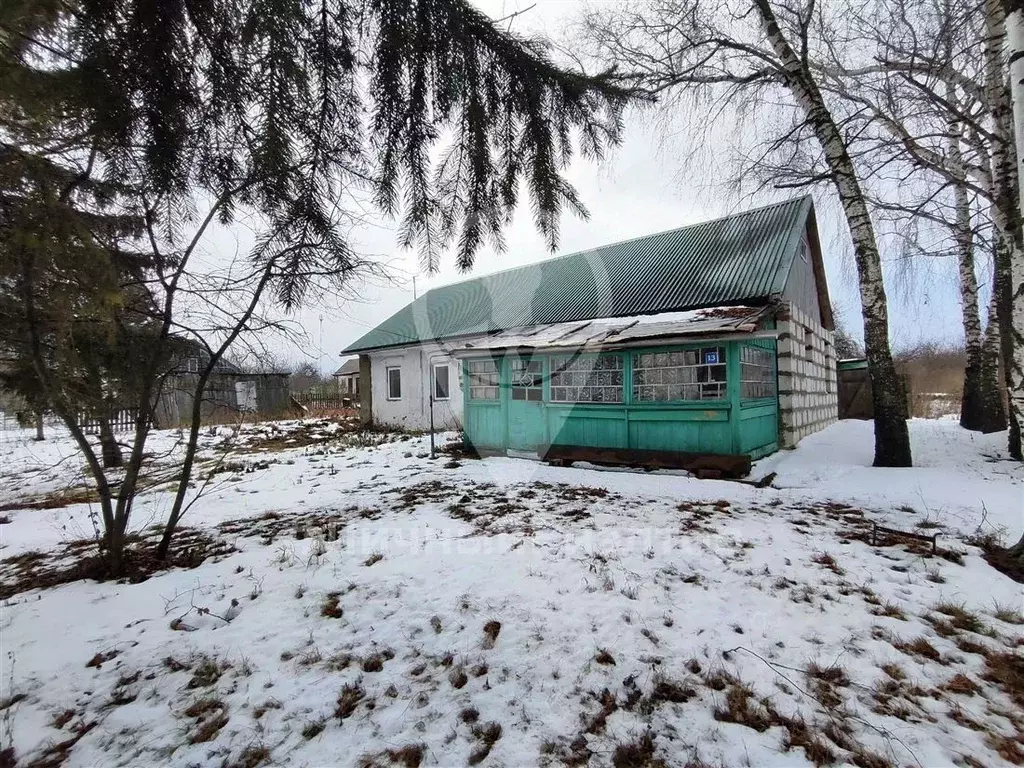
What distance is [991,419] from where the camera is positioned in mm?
8969

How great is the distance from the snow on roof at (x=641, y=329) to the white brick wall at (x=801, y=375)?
208 centimetres

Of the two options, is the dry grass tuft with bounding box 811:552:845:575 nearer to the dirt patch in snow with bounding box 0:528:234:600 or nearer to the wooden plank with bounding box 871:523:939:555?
the wooden plank with bounding box 871:523:939:555

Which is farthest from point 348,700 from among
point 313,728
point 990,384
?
point 990,384

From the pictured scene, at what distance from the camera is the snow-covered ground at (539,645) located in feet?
5.95

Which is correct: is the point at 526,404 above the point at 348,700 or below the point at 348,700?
above

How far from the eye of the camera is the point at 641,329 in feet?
24.3

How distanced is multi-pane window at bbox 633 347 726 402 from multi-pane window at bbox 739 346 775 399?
0.37 m

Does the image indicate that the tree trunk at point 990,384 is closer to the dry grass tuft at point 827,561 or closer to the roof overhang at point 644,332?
the roof overhang at point 644,332

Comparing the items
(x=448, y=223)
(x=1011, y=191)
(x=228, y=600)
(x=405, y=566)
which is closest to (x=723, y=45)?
(x=1011, y=191)

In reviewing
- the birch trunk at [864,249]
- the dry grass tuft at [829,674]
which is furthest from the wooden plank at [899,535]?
the birch trunk at [864,249]

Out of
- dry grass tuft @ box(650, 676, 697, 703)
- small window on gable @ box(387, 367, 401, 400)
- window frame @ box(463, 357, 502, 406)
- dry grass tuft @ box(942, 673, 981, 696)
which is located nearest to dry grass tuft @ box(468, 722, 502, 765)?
dry grass tuft @ box(650, 676, 697, 703)

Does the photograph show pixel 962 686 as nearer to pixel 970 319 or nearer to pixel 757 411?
pixel 757 411

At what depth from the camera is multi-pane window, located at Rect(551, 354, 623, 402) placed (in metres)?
7.82

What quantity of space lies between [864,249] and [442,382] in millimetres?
10700
